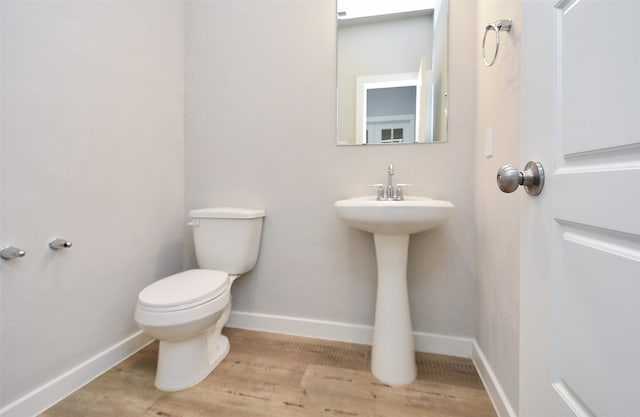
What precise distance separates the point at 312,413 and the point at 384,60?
1755 mm

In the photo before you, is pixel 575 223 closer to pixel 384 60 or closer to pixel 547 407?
pixel 547 407

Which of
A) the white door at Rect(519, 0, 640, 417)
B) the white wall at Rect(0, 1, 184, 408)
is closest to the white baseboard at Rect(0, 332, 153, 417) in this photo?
the white wall at Rect(0, 1, 184, 408)

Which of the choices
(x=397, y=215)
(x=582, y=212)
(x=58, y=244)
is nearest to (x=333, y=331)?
(x=397, y=215)

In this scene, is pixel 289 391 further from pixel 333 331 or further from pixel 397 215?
pixel 397 215

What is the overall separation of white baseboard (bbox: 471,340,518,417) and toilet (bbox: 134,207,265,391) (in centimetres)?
119

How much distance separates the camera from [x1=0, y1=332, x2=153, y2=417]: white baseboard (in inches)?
42.8

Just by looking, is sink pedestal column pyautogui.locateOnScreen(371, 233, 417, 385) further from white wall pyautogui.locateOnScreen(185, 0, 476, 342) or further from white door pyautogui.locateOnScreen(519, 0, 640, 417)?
white door pyautogui.locateOnScreen(519, 0, 640, 417)

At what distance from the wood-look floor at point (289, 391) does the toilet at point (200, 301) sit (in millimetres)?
78

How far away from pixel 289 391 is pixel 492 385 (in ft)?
2.80

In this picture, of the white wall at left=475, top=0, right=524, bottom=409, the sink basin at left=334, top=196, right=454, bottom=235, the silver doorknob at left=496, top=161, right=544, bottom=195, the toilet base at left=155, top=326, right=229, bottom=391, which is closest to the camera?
the silver doorknob at left=496, top=161, right=544, bottom=195

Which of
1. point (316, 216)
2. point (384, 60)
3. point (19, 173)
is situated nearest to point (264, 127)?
point (316, 216)

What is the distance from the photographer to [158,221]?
1.72 meters

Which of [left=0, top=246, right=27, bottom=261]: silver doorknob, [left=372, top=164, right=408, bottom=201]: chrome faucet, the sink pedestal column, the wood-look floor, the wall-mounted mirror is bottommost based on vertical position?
the wood-look floor

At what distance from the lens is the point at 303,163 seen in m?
1.72
